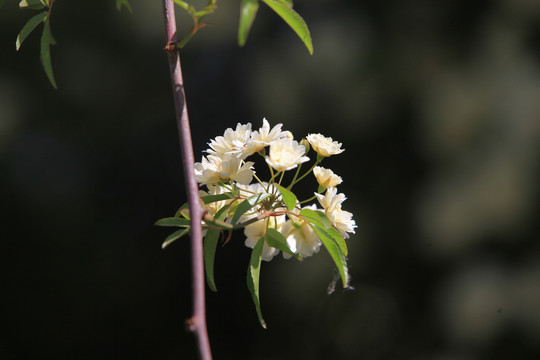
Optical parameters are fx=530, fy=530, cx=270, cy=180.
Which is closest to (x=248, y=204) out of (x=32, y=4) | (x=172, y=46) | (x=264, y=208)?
(x=264, y=208)

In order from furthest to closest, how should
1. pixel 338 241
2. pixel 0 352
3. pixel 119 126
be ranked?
pixel 119 126
pixel 0 352
pixel 338 241

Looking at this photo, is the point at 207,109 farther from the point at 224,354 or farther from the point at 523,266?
the point at 523,266

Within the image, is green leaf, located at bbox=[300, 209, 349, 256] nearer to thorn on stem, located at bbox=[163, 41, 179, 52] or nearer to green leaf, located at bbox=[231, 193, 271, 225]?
green leaf, located at bbox=[231, 193, 271, 225]

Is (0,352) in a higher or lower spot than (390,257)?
lower

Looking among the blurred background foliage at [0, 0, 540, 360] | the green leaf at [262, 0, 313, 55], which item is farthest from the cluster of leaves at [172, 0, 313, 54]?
the blurred background foliage at [0, 0, 540, 360]

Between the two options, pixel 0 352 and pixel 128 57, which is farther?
pixel 128 57

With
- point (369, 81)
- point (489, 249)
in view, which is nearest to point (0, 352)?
point (369, 81)
